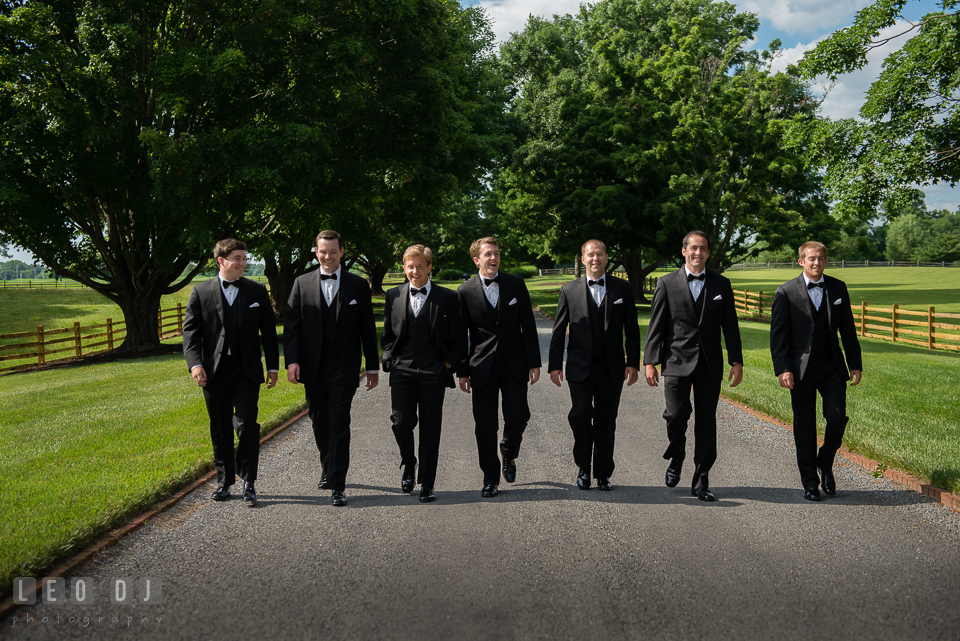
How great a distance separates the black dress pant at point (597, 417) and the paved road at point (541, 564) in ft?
0.90

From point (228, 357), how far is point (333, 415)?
3.27ft

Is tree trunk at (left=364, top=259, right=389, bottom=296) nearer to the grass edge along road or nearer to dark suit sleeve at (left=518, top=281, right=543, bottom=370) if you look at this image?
the grass edge along road

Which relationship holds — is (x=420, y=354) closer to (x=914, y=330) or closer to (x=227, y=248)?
(x=227, y=248)

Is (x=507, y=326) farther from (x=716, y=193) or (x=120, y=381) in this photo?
(x=716, y=193)

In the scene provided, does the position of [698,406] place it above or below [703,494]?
above

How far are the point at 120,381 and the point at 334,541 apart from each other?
1177cm

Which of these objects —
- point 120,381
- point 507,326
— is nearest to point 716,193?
point 120,381

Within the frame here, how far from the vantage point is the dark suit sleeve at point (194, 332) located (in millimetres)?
5531

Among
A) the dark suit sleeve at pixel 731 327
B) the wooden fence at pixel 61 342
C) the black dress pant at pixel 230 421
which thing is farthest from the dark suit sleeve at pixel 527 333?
the wooden fence at pixel 61 342

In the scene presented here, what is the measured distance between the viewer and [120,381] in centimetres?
1420

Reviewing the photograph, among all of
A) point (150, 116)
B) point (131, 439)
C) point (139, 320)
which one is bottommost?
point (131, 439)

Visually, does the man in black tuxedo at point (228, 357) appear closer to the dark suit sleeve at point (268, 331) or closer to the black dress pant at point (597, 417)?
the dark suit sleeve at point (268, 331)

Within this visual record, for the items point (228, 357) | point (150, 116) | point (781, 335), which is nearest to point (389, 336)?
point (228, 357)

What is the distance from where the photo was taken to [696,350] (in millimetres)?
5531
